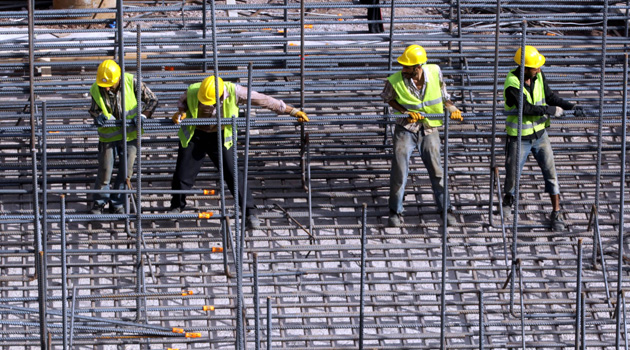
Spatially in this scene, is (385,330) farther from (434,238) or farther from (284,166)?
(284,166)

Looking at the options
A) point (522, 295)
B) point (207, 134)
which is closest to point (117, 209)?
point (207, 134)

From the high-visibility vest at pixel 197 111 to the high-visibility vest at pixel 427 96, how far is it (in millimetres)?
1722

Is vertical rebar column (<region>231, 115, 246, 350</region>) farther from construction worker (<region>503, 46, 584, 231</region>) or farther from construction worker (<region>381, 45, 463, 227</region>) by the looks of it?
construction worker (<region>503, 46, 584, 231</region>)

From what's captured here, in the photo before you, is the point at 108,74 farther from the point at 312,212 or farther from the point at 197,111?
the point at 312,212

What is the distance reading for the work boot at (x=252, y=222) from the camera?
45.1ft

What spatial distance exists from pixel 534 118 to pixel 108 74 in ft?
15.1

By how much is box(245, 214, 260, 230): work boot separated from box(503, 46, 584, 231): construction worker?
276 cm

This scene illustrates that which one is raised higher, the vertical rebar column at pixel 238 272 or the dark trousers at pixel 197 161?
the dark trousers at pixel 197 161

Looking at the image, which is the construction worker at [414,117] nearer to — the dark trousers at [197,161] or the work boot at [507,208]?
the work boot at [507,208]

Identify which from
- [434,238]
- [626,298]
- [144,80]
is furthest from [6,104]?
[626,298]

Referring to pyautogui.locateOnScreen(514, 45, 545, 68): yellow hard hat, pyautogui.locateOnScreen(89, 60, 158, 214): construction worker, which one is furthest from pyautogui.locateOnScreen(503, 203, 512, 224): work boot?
pyautogui.locateOnScreen(89, 60, 158, 214): construction worker

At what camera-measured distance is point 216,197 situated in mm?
14156

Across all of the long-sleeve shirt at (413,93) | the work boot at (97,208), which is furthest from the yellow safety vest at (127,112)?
the long-sleeve shirt at (413,93)

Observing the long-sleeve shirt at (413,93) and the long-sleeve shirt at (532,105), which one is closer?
the long-sleeve shirt at (532,105)
